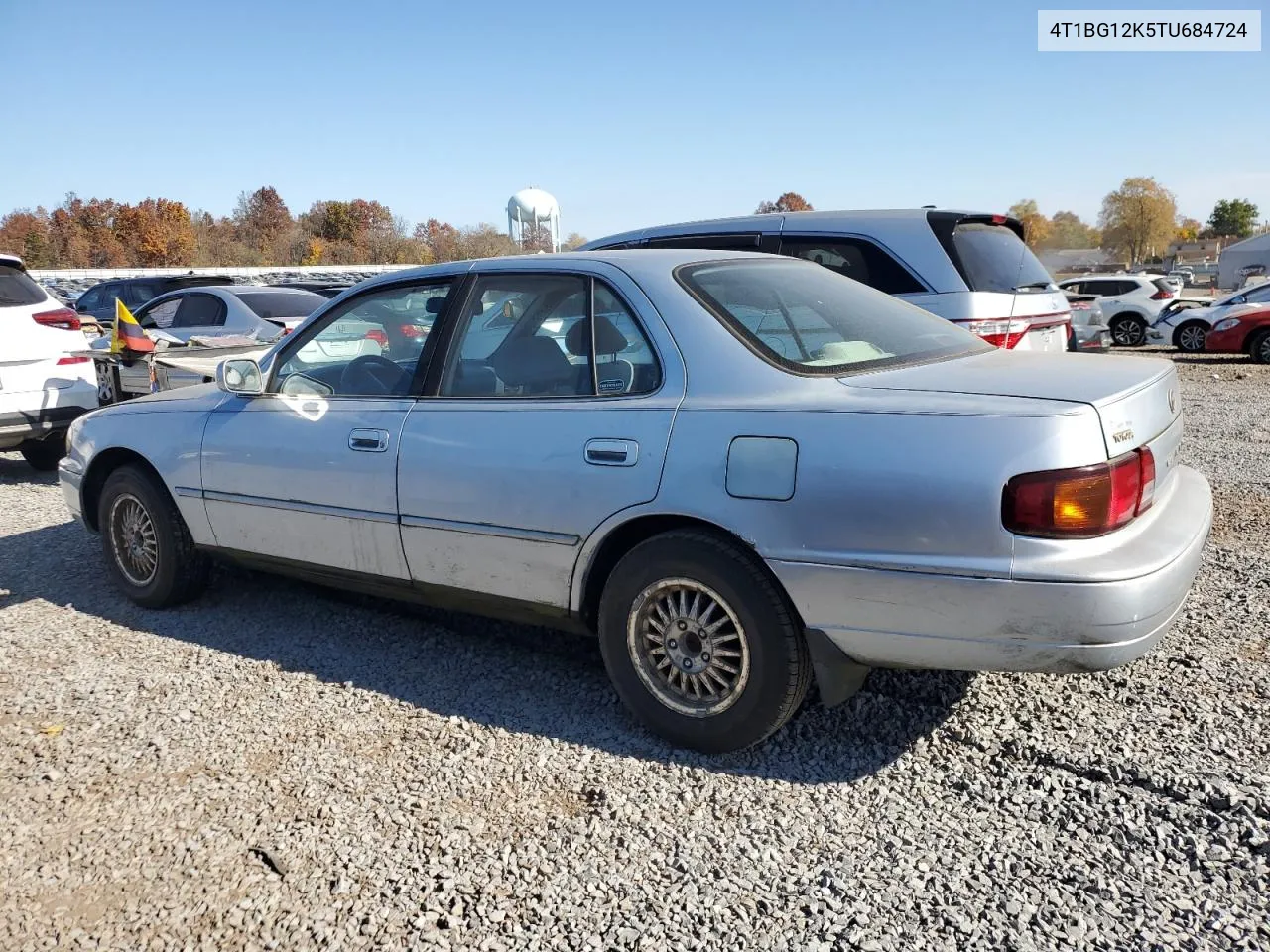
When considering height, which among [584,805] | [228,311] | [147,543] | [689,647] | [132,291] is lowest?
[584,805]

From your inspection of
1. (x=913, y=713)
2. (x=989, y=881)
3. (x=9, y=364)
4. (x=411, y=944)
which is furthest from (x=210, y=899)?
(x=9, y=364)

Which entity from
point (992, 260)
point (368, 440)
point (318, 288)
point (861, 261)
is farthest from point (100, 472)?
point (318, 288)

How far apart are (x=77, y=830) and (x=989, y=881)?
8.35 feet

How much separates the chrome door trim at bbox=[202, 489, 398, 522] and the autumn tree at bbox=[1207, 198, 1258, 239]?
5157 inches

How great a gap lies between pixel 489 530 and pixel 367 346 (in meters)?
1.14

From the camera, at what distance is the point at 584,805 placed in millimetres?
2955

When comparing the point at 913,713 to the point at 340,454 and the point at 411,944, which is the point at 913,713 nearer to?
the point at 411,944

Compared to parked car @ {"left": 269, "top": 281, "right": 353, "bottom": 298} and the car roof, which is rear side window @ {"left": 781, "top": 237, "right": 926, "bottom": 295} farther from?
parked car @ {"left": 269, "top": 281, "right": 353, "bottom": 298}

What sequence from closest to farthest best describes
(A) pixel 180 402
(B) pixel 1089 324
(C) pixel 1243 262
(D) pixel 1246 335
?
(A) pixel 180 402
(D) pixel 1246 335
(B) pixel 1089 324
(C) pixel 1243 262

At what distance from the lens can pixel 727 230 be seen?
23.8ft

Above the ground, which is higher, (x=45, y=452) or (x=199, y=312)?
(x=199, y=312)

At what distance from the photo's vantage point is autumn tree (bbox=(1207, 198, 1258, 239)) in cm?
11212

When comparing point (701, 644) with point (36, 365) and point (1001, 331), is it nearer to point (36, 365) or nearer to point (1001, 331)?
point (1001, 331)

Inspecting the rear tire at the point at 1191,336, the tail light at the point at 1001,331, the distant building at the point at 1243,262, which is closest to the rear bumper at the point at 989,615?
the tail light at the point at 1001,331
